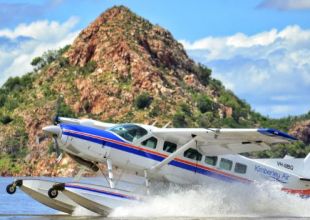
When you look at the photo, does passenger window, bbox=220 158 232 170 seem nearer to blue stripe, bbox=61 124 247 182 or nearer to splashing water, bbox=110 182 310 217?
blue stripe, bbox=61 124 247 182

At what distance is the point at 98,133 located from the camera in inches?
1123

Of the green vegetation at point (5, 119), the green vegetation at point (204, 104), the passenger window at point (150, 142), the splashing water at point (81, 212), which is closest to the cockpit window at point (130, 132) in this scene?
the passenger window at point (150, 142)

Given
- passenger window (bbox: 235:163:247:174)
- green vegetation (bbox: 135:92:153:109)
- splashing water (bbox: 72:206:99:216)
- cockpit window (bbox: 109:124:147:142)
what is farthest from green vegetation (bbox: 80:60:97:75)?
cockpit window (bbox: 109:124:147:142)

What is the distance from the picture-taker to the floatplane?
1099 inches

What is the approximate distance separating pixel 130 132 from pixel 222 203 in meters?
3.63

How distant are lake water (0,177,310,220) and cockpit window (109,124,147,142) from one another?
188 cm

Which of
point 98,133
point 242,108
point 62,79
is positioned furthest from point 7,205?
point 242,108

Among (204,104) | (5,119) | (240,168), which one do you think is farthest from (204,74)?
(240,168)

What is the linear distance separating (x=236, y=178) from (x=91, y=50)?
3931 inches

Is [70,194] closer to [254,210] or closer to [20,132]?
[254,210]

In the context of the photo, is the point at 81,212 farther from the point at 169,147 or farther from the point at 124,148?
the point at 169,147

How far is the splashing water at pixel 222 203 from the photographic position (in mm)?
28797

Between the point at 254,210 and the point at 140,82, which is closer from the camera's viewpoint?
the point at 254,210

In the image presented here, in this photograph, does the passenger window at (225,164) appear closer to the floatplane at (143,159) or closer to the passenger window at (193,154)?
the floatplane at (143,159)
